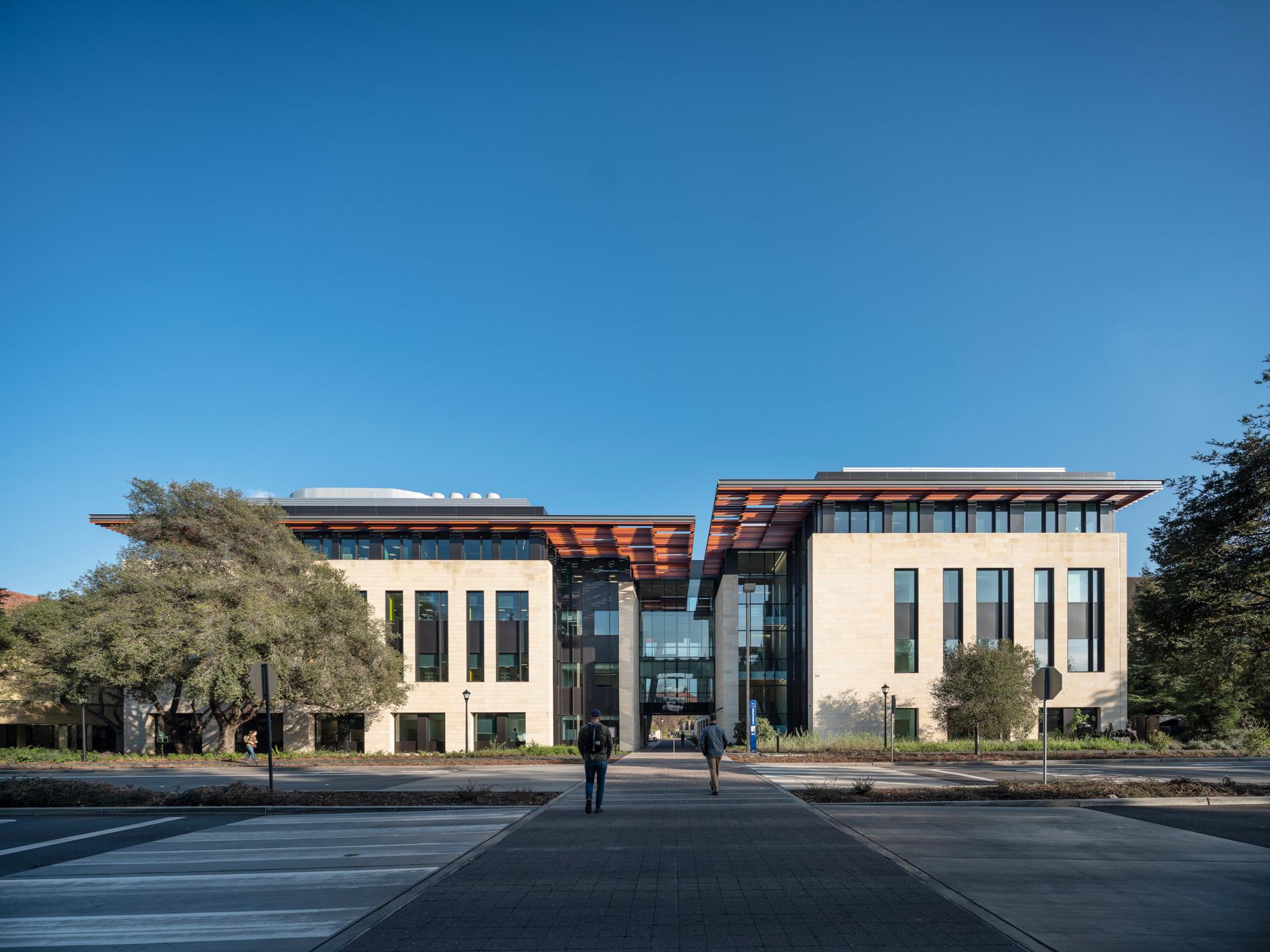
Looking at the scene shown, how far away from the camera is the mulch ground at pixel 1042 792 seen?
1700 cm

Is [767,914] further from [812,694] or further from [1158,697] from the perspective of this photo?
[1158,697]

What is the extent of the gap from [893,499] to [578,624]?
20236 mm

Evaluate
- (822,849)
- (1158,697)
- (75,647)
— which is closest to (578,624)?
(75,647)

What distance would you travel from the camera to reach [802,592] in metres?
48.2

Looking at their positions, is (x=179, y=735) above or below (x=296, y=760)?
below

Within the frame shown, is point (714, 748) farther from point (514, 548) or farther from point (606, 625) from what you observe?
point (606, 625)

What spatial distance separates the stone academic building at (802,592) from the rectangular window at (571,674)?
0.44 feet

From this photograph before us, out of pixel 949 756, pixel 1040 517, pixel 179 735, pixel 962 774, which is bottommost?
pixel 179 735

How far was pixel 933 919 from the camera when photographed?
306 inches

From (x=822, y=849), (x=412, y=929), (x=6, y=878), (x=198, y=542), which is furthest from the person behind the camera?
(x=198, y=542)

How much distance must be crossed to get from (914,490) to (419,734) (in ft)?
95.8

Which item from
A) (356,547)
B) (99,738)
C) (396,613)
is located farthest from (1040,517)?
(99,738)

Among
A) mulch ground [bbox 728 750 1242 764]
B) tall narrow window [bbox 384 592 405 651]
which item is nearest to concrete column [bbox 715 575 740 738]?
mulch ground [bbox 728 750 1242 764]

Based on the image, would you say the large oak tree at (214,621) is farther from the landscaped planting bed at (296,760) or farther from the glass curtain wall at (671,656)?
the glass curtain wall at (671,656)
